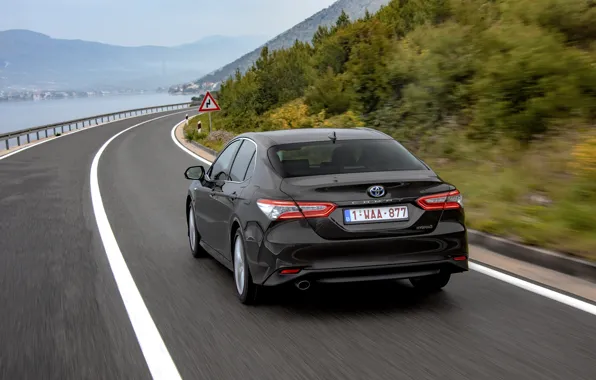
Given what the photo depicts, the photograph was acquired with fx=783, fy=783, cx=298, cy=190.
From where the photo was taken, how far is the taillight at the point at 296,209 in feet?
19.2

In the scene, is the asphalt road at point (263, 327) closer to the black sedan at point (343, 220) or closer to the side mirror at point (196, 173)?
the black sedan at point (343, 220)

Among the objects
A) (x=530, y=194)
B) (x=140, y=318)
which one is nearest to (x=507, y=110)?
(x=530, y=194)

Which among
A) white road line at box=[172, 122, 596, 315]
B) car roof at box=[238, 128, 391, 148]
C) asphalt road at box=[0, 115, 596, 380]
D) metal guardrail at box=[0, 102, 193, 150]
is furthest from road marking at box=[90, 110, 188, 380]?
metal guardrail at box=[0, 102, 193, 150]

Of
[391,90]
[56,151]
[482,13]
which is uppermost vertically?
[482,13]

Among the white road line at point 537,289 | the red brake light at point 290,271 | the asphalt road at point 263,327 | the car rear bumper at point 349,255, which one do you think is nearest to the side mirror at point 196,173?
the asphalt road at point 263,327

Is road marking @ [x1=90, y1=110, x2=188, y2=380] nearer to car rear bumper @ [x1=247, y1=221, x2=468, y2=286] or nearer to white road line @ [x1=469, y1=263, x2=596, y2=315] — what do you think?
car rear bumper @ [x1=247, y1=221, x2=468, y2=286]

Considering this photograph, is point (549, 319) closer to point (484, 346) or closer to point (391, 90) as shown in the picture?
point (484, 346)

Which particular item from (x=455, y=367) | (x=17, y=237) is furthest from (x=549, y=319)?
(x=17, y=237)

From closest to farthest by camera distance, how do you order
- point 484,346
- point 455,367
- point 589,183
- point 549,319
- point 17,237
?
1. point 455,367
2. point 484,346
3. point 549,319
4. point 589,183
5. point 17,237

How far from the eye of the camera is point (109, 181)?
19609mm

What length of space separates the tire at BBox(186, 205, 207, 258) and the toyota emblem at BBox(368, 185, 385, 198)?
10.9 ft

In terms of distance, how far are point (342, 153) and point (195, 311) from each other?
1.81m

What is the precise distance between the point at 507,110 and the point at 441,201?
378 inches

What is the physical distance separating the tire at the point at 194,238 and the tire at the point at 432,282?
114 inches
